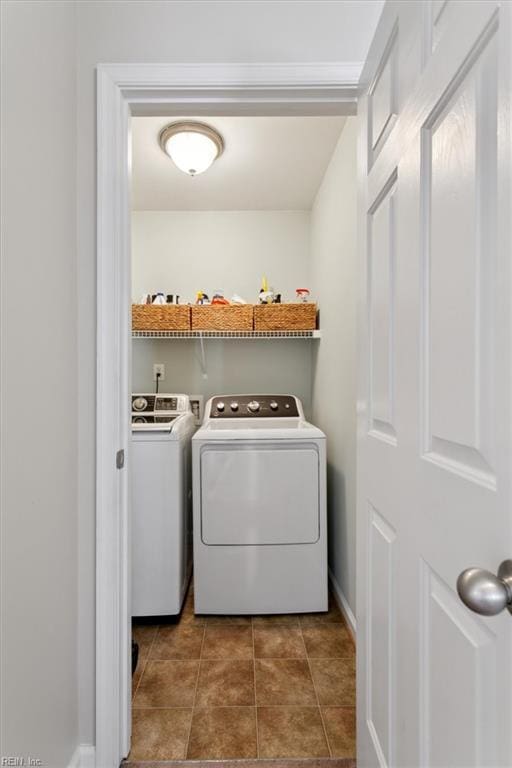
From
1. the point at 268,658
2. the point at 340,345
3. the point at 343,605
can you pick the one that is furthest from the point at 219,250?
the point at 268,658

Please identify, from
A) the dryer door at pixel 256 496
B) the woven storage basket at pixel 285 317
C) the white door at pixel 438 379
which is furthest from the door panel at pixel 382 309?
the woven storage basket at pixel 285 317

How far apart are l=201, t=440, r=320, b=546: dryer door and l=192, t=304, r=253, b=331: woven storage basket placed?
2.91 feet

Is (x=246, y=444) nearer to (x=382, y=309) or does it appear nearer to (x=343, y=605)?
(x=343, y=605)

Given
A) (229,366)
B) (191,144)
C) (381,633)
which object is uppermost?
(191,144)

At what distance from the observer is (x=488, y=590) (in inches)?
17.5

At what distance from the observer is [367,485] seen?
1049 millimetres

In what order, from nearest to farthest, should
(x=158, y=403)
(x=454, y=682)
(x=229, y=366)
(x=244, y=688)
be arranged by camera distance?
(x=454, y=682) → (x=244, y=688) → (x=158, y=403) → (x=229, y=366)

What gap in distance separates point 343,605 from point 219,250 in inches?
95.7

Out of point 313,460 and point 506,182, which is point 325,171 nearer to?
point 313,460

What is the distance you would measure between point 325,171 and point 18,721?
8.88 feet

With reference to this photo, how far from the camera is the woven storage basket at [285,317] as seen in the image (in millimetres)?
2564

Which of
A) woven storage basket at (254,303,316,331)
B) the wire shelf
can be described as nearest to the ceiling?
woven storage basket at (254,303,316,331)

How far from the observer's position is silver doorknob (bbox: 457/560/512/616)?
1.44ft

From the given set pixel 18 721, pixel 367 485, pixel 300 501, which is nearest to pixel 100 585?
pixel 18 721
